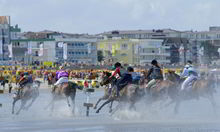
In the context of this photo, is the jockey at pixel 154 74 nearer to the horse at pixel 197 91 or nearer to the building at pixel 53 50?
the horse at pixel 197 91

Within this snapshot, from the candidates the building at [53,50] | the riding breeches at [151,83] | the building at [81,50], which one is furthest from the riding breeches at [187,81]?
the building at [81,50]

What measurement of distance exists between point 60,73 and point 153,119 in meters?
5.60

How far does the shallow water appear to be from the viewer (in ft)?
75.3

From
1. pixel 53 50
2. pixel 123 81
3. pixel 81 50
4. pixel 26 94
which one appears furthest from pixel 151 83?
pixel 81 50

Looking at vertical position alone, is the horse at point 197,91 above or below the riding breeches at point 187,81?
below

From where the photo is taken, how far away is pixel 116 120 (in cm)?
2648

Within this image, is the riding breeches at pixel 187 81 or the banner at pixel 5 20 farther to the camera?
the banner at pixel 5 20

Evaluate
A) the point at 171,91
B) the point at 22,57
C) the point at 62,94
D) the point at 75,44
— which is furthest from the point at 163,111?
the point at 75,44

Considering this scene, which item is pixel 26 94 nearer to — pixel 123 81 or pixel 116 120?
pixel 123 81

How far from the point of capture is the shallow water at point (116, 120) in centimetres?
2295

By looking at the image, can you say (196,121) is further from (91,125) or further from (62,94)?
(62,94)

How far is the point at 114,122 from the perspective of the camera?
25.5 metres

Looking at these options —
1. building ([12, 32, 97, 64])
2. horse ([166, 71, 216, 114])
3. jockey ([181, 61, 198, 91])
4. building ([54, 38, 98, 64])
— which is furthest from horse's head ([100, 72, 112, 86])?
building ([54, 38, 98, 64])

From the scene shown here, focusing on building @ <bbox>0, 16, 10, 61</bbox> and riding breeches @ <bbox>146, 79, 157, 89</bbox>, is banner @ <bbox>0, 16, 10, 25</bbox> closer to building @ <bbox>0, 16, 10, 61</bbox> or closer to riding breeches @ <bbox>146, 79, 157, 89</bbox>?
building @ <bbox>0, 16, 10, 61</bbox>
